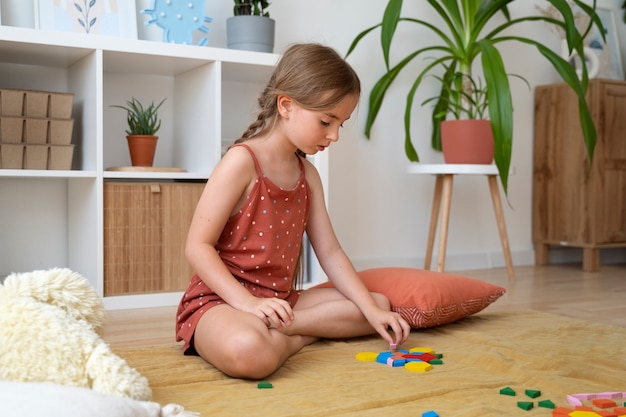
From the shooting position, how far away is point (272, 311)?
1.21m

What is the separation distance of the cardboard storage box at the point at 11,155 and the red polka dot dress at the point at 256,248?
2.47ft

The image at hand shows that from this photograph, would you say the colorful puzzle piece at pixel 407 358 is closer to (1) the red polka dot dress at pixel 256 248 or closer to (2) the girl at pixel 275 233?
(2) the girl at pixel 275 233

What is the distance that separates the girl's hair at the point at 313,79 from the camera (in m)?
1.36

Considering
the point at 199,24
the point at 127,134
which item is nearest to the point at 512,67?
the point at 199,24

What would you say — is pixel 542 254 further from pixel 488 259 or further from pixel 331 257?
pixel 331 257

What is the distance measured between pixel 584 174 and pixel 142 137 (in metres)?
1.85

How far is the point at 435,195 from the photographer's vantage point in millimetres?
2730

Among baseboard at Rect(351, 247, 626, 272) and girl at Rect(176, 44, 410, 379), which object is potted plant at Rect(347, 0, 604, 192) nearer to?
baseboard at Rect(351, 247, 626, 272)

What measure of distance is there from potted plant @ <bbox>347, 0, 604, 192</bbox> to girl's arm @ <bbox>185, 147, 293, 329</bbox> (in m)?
1.15

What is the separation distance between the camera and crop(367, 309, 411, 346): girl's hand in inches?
53.9

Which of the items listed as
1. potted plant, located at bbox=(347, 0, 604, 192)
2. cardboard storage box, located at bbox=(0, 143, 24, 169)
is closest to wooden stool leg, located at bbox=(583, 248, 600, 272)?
potted plant, located at bbox=(347, 0, 604, 192)

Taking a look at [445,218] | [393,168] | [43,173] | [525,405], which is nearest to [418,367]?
[525,405]

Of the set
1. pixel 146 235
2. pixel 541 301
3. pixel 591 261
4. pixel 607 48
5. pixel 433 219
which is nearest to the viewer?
pixel 146 235

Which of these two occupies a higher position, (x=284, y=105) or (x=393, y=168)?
(x=284, y=105)
